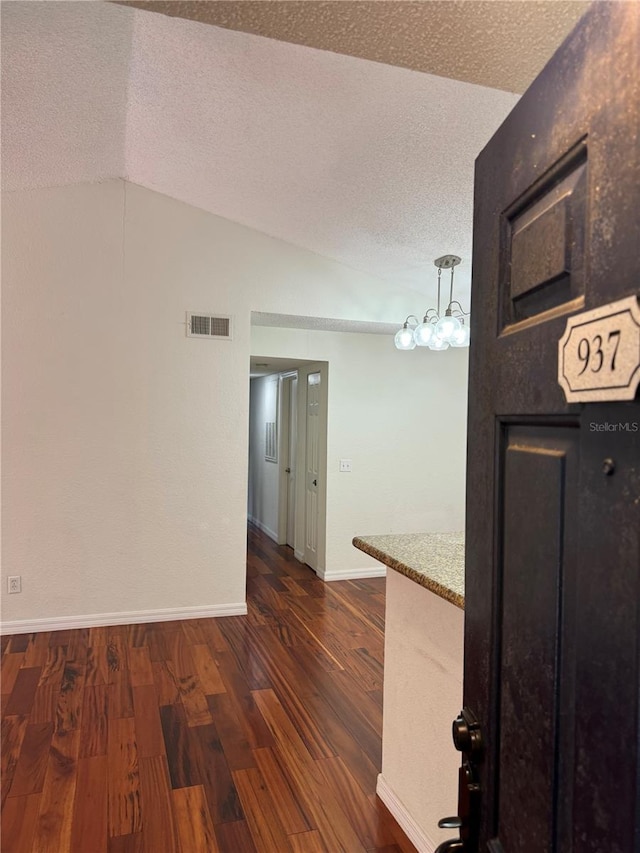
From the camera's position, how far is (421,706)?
1804 millimetres

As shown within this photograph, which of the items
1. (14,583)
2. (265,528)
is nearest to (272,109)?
(14,583)

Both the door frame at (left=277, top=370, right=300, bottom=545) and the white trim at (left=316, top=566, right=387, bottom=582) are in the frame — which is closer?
the white trim at (left=316, top=566, right=387, bottom=582)

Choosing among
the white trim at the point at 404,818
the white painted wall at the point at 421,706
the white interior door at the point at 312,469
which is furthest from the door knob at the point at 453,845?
the white interior door at the point at 312,469

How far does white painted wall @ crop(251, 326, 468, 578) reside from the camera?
5008 millimetres

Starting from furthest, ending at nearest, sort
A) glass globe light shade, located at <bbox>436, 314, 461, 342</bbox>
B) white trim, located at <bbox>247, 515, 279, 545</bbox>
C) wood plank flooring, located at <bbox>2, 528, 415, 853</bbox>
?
white trim, located at <bbox>247, 515, 279, 545</bbox>
glass globe light shade, located at <bbox>436, 314, 461, 342</bbox>
wood plank flooring, located at <bbox>2, 528, 415, 853</bbox>

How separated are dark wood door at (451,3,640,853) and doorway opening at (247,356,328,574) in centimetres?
420

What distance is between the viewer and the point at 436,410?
17.4 ft

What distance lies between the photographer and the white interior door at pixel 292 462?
6023mm

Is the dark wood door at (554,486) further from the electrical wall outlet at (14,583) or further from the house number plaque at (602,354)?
the electrical wall outlet at (14,583)

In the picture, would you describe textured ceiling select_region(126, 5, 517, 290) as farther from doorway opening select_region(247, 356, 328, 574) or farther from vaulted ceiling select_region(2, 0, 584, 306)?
doorway opening select_region(247, 356, 328, 574)

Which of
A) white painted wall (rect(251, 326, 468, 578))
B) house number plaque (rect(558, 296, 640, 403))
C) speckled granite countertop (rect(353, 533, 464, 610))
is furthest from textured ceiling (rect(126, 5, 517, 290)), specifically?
house number plaque (rect(558, 296, 640, 403))

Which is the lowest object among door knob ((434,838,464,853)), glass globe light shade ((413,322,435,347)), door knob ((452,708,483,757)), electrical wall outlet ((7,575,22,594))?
electrical wall outlet ((7,575,22,594))

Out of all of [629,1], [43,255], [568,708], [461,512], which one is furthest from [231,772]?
[461,512]

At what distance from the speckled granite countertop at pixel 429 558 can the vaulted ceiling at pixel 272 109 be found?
4.47 ft
